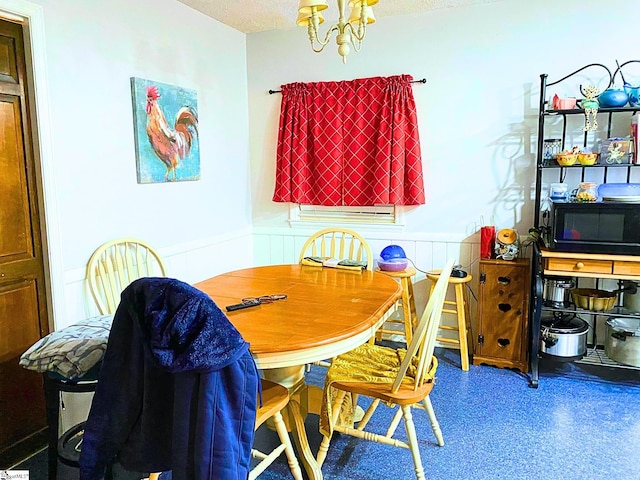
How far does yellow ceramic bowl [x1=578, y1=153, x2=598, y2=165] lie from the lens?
304 cm

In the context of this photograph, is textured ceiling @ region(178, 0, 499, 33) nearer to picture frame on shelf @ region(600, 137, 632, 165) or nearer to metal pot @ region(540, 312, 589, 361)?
picture frame on shelf @ region(600, 137, 632, 165)

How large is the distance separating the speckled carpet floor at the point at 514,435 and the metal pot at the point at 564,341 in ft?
0.61

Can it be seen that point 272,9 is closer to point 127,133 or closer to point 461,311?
point 127,133

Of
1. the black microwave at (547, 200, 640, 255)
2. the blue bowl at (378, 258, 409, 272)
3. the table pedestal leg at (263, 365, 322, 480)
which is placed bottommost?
the table pedestal leg at (263, 365, 322, 480)

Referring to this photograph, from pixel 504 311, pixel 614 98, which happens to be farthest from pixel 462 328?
pixel 614 98

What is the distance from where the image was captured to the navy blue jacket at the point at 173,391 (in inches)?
55.2

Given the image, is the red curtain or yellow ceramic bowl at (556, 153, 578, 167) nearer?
yellow ceramic bowl at (556, 153, 578, 167)

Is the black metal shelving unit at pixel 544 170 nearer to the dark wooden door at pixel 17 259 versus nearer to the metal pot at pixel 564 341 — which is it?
the metal pot at pixel 564 341

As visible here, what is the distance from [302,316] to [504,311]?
5.71ft

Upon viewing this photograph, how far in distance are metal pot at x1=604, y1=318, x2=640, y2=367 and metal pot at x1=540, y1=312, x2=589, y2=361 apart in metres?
0.15

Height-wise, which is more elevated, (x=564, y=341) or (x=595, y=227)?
(x=595, y=227)

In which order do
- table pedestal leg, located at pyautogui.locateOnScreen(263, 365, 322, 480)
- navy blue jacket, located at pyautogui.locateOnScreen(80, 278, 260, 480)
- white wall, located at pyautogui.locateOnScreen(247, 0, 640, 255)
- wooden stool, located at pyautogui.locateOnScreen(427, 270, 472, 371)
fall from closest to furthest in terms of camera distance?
navy blue jacket, located at pyautogui.locateOnScreen(80, 278, 260, 480) → table pedestal leg, located at pyautogui.locateOnScreen(263, 365, 322, 480) → white wall, located at pyautogui.locateOnScreen(247, 0, 640, 255) → wooden stool, located at pyautogui.locateOnScreen(427, 270, 472, 371)

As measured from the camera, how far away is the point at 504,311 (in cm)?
325

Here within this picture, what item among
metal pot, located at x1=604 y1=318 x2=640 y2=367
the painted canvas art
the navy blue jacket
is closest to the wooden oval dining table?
the navy blue jacket
